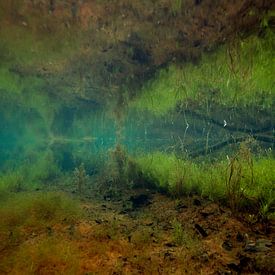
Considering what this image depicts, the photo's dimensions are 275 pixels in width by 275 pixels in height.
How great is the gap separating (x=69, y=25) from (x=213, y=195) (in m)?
9.98

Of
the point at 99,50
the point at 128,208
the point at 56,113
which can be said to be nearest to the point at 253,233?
the point at 128,208

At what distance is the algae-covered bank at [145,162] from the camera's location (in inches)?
229

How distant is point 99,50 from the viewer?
611 inches

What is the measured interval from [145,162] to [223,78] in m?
6.43

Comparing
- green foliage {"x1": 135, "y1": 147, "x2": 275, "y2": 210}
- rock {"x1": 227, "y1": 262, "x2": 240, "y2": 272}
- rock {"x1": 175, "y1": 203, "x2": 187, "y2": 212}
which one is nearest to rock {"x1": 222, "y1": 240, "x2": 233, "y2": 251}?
rock {"x1": 227, "y1": 262, "x2": 240, "y2": 272}

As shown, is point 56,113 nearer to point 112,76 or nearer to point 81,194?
point 112,76

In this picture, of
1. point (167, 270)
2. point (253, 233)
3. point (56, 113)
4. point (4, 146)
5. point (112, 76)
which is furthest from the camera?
point (4, 146)

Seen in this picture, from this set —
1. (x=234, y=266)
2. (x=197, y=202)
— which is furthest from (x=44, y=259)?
(x=197, y=202)

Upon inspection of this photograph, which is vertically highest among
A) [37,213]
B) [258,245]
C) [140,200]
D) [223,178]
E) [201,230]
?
[223,178]

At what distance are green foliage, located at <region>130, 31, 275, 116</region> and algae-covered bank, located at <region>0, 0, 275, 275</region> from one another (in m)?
0.07

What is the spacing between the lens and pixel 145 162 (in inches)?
573

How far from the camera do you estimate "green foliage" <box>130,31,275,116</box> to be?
443 inches

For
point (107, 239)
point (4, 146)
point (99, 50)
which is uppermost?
point (99, 50)

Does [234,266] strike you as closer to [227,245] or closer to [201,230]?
[227,245]
